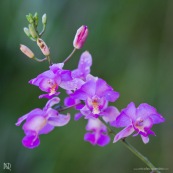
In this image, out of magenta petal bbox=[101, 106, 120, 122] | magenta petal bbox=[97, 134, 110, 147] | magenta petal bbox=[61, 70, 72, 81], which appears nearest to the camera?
magenta petal bbox=[61, 70, 72, 81]

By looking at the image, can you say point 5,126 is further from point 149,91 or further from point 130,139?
point 149,91

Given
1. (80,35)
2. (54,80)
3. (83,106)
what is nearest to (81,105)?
(83,106)

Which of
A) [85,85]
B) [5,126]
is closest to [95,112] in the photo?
[85,85]

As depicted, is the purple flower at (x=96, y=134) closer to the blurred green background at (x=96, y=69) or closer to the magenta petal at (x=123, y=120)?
the magenta petal at (x=123, y=120)

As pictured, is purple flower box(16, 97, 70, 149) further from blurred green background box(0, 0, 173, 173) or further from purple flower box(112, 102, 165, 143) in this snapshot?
blurred green background box(0, 0, 173, 173)

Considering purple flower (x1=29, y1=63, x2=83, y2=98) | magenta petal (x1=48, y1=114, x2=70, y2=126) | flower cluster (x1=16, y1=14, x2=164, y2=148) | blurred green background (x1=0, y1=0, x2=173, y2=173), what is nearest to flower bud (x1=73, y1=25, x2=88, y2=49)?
flower cluster (x1=16, y1=14, x2=164, y2=148)

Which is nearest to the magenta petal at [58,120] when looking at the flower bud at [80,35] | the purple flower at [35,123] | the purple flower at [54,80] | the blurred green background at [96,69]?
the purple flower at [35,123]
